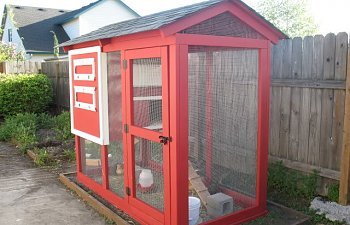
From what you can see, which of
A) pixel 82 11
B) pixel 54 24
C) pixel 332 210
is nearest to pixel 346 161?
pixel 332 210

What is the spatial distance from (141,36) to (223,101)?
112 centimetres

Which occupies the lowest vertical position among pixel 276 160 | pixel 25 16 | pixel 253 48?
pixel 276 160

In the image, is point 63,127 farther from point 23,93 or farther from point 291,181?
point 291,181

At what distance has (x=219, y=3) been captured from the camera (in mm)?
3434

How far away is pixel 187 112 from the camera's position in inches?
133

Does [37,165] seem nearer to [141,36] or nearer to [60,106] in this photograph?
[141,36]

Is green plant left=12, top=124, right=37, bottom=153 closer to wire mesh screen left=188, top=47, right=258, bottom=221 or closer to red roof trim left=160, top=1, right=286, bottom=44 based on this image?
wire mesh screen left=188, top=47, right=258, bottom=221

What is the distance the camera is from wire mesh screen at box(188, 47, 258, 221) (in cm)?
358

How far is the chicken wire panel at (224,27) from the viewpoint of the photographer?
345 cm

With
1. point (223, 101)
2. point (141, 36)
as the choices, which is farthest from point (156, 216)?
point (141, 36)

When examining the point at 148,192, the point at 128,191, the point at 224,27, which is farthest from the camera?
the point at 128,191

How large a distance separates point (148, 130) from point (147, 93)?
397 mm

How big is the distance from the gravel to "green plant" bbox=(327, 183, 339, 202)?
3.1 inches

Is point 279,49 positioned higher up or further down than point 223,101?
higher up
